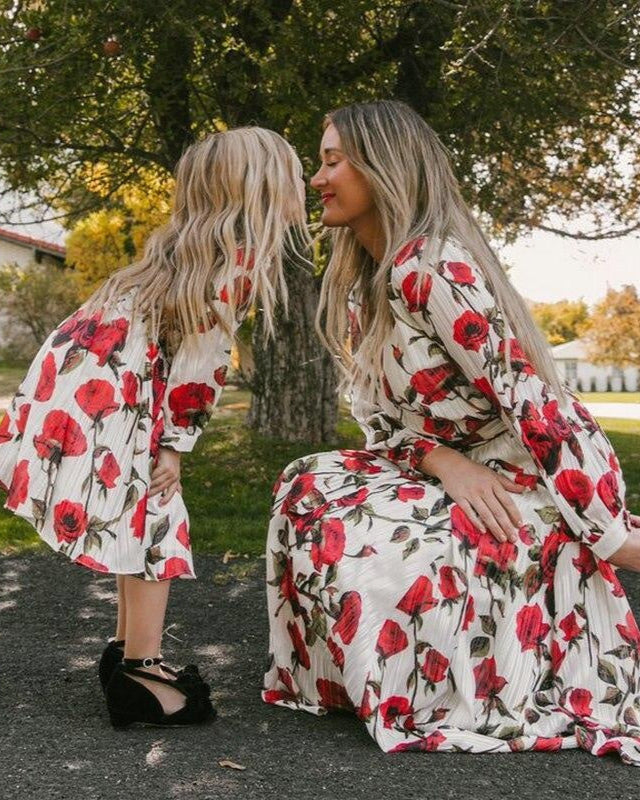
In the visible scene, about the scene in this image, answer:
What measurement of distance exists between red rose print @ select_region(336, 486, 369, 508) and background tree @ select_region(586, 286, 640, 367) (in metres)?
30.5

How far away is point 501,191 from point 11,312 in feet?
43.9

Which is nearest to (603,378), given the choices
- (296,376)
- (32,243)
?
(32,243)

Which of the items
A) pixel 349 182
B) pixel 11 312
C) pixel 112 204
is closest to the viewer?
pixel 349 182

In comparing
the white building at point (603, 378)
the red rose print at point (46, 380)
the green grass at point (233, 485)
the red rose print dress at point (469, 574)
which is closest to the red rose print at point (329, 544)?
the red rose print dress at point (469, 574)

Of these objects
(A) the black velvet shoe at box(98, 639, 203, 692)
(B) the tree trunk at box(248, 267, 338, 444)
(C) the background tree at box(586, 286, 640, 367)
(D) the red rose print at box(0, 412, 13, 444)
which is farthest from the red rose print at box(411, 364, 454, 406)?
(C) the background tree at box(586, 286, 640, 367)

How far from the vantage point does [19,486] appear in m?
3.03

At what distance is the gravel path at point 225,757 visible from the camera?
2551mm

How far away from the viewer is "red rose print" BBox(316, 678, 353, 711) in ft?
10.2

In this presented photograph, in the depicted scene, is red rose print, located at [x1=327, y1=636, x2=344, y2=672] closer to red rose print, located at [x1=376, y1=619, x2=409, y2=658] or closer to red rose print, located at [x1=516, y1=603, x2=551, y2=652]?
red rose print, located at [x1=376, y1=619, x2=409, y2=658]

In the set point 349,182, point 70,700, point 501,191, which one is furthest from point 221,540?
point 501,191

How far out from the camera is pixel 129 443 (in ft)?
10.1

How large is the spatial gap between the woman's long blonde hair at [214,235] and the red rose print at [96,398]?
22 cm

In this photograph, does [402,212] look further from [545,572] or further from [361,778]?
[361,778]

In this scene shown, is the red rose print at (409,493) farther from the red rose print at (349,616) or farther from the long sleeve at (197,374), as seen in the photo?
the long sleeve at (197,374)
